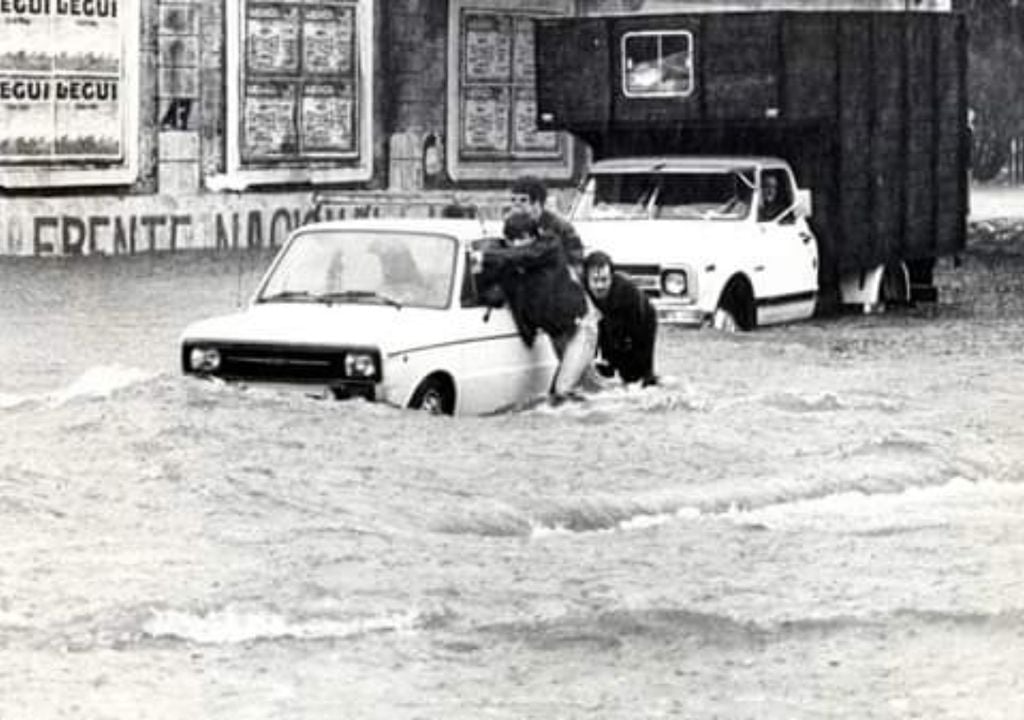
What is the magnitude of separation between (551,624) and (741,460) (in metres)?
4.77

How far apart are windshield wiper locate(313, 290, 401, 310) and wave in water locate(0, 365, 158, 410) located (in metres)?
1.13

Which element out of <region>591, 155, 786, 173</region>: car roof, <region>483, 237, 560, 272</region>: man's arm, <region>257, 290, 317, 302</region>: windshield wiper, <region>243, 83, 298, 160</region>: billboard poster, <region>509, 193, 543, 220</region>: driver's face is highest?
<region>243, 83, 298, 160</region>: billboard poster

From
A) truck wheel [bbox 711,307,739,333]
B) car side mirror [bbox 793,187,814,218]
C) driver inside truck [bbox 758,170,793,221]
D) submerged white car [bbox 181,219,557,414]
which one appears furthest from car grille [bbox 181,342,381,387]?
car side mirror [bbox 793,187,814,218]

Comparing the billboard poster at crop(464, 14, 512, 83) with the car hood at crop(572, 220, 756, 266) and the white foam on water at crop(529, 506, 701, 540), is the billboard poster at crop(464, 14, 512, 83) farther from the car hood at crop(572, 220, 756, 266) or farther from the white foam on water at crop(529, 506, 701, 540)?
the white foam on water at crop(529, 506, 701, 540)

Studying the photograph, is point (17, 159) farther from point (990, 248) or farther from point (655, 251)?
point (990, 248)

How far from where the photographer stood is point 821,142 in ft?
79.8

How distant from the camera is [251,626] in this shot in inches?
366

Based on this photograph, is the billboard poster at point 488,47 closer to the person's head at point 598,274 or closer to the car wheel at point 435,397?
the person's head at point 598,274

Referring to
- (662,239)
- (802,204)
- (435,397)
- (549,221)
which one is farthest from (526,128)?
(435,397)

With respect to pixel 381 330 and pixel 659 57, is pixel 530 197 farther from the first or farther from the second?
pixel 659 57

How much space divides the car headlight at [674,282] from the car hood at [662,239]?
9cm

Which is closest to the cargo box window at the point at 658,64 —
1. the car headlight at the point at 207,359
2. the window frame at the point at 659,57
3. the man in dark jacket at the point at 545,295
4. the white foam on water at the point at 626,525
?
the window frame at the point at 659,57

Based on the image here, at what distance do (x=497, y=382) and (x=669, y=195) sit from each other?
6939 millimetres

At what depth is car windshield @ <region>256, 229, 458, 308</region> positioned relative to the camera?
15.0 meters
